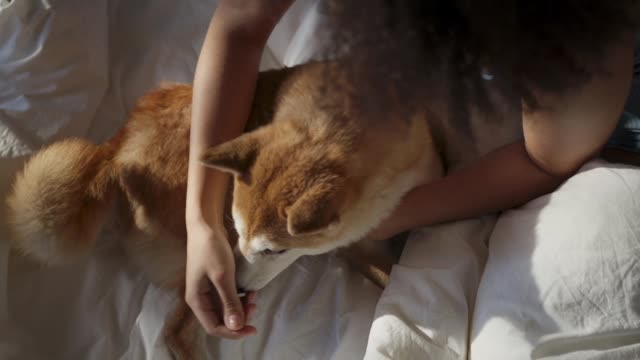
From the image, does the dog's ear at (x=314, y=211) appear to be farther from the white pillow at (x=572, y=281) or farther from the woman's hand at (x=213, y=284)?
the white pillow at (x=572, y=281)

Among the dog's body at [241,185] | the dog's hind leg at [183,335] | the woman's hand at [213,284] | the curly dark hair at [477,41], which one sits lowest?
the dog's hind leg at [183,335]

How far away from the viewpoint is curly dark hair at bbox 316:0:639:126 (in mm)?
288

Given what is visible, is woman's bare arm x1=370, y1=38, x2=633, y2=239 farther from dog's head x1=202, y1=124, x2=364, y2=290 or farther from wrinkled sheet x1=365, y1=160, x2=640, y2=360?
dog's head x1=202, y1=124, x2=364, y2=290

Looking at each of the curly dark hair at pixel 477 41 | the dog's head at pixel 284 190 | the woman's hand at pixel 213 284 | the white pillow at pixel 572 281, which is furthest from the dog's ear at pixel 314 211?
the curly dark hair at pixel 477 41

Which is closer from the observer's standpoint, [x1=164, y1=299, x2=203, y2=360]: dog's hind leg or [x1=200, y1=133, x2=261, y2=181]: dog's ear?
[x1=200, y1=133, x2=261, y2=181]: dog's ear

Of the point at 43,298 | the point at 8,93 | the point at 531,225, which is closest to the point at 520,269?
the point at 531,225

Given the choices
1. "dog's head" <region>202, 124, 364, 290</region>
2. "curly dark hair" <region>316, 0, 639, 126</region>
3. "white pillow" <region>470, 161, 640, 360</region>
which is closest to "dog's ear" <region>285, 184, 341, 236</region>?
"dog's head" <region>202, 124, 364, 290</region>

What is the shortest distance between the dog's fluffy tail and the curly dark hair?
70 cm

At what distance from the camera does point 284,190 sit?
0.79m

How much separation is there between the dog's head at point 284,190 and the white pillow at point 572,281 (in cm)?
24

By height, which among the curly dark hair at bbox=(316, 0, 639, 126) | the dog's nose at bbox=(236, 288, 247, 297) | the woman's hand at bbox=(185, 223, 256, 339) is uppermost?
the curly dark hair at bbox=(316, 0, 639, 126)

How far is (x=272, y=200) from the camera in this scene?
800mm

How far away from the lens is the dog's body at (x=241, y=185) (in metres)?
0.79

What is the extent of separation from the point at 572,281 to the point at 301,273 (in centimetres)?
42
